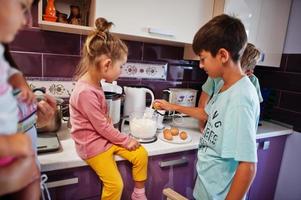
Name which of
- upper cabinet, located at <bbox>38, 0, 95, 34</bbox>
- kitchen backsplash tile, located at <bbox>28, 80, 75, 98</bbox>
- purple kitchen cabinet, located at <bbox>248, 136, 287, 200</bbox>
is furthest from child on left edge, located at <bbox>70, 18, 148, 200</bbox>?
purple kitchen cabinet, located at <bbox>248, 136, 287, 200</bbox>

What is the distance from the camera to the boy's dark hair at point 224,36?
75 cm

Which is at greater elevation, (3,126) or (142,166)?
(3,126)

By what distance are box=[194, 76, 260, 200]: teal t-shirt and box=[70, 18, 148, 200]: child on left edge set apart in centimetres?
33

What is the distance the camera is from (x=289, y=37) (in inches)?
64.9

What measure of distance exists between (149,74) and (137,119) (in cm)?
50

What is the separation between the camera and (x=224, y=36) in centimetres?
75

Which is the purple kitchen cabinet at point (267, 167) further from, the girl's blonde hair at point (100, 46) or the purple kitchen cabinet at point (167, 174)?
the girl's blonde hair at point (100, 46)

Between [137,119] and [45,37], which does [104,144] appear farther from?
[45,37]

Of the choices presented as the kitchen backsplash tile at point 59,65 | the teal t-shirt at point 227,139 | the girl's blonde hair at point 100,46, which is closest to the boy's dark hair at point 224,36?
the teal t-shirt at point 227,139

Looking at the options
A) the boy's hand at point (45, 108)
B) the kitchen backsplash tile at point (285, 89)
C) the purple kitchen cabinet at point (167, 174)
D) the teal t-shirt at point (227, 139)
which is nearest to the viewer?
the boy's hand at point (45, 108)

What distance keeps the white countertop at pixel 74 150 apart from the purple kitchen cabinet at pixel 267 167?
72 mm

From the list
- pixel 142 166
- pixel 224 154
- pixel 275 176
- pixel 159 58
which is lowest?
pixel 275 176

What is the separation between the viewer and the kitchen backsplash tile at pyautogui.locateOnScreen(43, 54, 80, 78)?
3.97 feet

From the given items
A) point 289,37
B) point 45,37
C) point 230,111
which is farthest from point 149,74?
point 289,37
